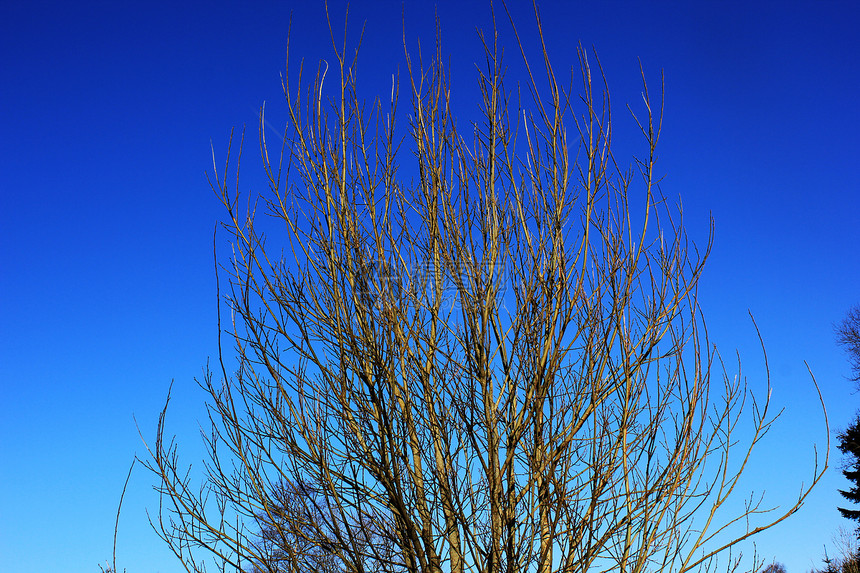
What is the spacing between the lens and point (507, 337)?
2357 millimetres

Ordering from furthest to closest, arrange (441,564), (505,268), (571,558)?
(505,268)
(441,564)
(571,558)

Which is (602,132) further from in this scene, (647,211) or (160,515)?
(160,515)

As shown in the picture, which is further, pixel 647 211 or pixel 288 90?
pixel 288 90

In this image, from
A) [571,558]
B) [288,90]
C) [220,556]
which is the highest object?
[288,90]

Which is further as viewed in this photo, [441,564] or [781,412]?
[781,412]

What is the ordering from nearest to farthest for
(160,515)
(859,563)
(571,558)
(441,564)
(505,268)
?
1. (571,558)
2. (441,564)
3. (505,268)
4. (160,515)
5. (859,563)

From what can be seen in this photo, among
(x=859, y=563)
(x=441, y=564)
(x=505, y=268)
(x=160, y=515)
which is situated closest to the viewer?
(x=441, y=564)

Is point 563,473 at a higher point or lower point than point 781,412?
lower

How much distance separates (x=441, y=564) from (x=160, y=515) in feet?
4.04

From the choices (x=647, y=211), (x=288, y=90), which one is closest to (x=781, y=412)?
(x=647, y=211)

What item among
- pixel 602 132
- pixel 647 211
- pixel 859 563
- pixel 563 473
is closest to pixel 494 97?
pixel 602 132

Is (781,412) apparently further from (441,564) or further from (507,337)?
(441,564)

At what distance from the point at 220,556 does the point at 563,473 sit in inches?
51.4

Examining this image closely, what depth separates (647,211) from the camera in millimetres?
2434
